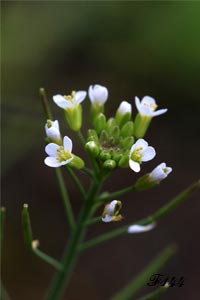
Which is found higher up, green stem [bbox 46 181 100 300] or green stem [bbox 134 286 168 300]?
green stem [bbox 46 181 100 300]

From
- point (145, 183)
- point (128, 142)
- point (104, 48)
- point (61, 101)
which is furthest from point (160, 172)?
point (104, 48)

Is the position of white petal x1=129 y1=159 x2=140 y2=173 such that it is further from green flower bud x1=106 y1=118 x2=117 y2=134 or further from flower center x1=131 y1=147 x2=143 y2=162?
green flower bud x1=106 y1=118 x2=117 y2=134

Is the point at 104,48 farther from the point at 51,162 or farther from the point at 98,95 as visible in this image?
the point at 51,162

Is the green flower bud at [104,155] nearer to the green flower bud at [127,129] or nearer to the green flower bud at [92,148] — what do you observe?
the green flower bud at [92,148]

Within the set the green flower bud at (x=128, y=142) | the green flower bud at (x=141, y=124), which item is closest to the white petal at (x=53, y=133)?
the green flower bud at (x=128, y=142)

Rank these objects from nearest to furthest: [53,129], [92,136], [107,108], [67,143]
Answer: [67,143]
[53,129]
[92,136]
[107,108]

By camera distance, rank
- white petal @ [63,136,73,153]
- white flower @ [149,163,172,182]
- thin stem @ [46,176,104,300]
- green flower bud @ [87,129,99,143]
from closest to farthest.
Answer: white petal @ [63,136,73,153], white flower @ [149,163,172,182], green flower bud @ [87,129,99,143], thin stem @ [46,176,104,300]

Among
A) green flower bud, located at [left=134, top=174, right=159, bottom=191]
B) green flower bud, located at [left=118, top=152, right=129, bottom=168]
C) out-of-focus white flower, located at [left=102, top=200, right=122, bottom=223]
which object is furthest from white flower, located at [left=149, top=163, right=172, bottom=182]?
out-of-focus white flower, located at [left=102, top=200, right=122, bottom=223]

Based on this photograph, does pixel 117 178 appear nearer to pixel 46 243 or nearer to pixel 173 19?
pixel 46 243
